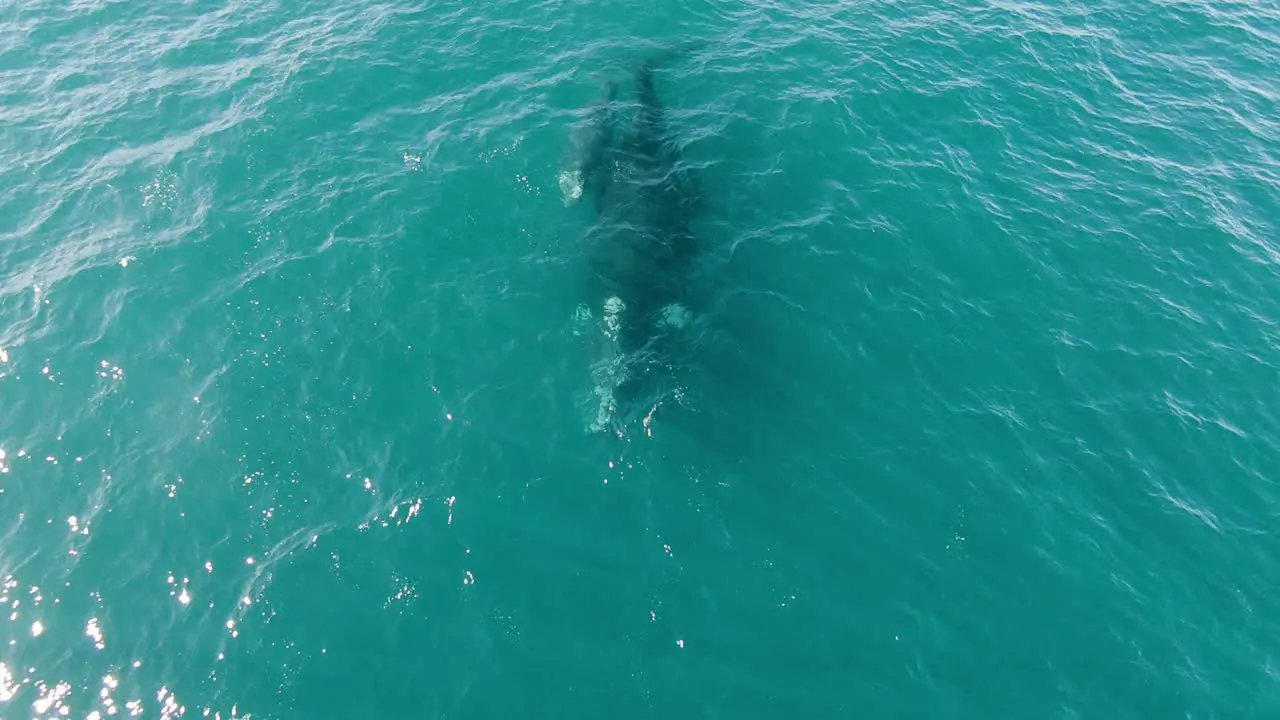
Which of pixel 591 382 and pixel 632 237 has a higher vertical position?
pixel 632 237

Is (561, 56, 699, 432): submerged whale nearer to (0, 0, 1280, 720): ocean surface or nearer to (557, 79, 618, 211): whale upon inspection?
(557, 79, 618, 211): whale

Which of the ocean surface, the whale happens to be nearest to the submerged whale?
the whale

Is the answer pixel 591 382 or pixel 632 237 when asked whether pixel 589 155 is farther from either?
pixel 591 382

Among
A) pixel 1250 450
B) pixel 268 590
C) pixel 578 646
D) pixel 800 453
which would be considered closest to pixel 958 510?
pixel 800 453

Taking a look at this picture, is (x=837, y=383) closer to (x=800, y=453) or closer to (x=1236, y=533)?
(x=800, y=453)

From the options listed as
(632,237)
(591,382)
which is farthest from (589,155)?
(591,382)

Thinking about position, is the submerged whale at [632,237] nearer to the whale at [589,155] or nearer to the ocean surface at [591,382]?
the whale at [589,155]
